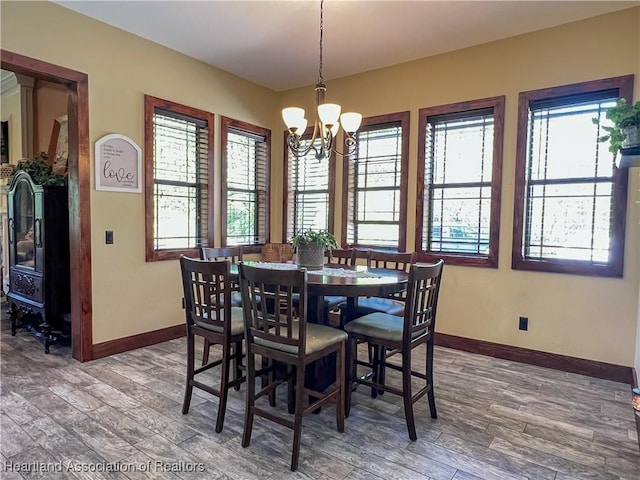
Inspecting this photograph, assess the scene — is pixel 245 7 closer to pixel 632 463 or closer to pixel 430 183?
pixel 430 183

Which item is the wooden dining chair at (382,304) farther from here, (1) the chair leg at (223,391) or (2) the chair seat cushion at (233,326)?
(1) the chair leg at (223,391)

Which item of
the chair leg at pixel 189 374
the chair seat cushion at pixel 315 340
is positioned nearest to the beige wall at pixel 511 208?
the chair seat cushion at pixel 315 340

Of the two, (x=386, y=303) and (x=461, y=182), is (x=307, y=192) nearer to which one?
(x=461, y=182)

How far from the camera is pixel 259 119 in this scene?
15.7ft

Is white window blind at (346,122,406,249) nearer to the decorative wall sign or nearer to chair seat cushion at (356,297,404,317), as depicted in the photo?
chair seat cushion at (356,297,404,317)

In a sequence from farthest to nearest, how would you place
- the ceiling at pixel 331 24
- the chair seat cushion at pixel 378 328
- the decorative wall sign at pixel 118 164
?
the decorative wall sign at pixel 118 164
the ceiling at pixel 331 24
the chair seat cushion at pixel 378 328

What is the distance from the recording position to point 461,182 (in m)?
3.74

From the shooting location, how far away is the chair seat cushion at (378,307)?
9.34 feet

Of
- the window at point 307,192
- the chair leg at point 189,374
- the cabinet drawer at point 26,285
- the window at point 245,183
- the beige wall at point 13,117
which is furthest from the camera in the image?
the beige wall at point 13,117

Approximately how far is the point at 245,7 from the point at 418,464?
3277mm

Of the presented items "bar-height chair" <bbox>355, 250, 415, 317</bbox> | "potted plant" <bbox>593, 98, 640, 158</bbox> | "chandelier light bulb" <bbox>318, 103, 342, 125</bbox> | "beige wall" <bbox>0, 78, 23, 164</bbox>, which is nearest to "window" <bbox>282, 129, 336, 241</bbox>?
"bar-height chair" <bbox>355, 250, 415, 317</bbox>

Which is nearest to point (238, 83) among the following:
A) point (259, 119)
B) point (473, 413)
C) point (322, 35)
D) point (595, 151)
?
point (259, 119)

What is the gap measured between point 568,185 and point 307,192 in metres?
2.72

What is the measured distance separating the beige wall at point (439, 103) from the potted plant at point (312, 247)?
1.47 metres
